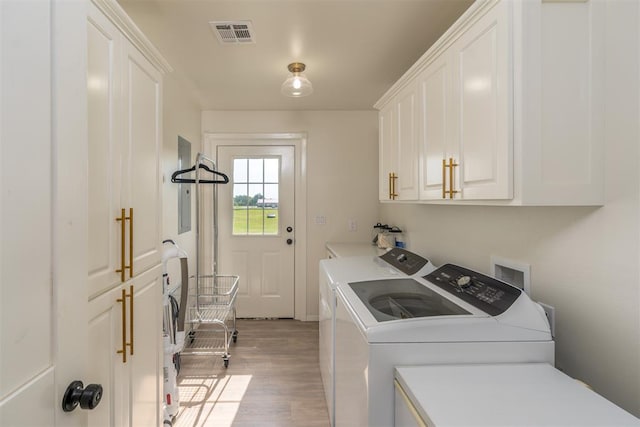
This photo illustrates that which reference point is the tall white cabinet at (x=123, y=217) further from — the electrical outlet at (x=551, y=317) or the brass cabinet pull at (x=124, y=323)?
the electrical outlet at (x=551, y=317)

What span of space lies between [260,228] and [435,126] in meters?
2.49

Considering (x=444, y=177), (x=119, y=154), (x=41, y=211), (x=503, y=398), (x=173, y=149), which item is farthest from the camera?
(x=173, y=149)

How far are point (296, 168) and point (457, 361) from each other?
9.34 ft

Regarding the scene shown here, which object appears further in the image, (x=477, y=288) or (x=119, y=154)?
(x=477, y=288)

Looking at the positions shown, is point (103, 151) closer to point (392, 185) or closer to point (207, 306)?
point (392, 185)

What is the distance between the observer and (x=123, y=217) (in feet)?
3.86

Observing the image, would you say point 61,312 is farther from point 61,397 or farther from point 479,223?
point 479,223

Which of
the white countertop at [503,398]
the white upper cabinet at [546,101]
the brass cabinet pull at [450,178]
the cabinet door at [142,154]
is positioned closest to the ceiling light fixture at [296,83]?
the cabinet door at [142,154]

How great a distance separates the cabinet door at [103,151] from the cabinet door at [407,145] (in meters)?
1.44

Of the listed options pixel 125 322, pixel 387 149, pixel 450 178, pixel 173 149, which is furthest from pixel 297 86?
pixel 125 322

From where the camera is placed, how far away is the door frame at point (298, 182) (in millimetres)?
3561

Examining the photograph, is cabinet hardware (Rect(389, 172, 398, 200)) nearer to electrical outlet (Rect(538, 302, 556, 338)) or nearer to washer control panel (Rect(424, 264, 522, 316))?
washer control panel (Rect(424, 264, 522, 316))

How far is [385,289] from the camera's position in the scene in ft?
5.32

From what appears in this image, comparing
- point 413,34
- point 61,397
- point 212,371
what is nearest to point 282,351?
point 212,371
